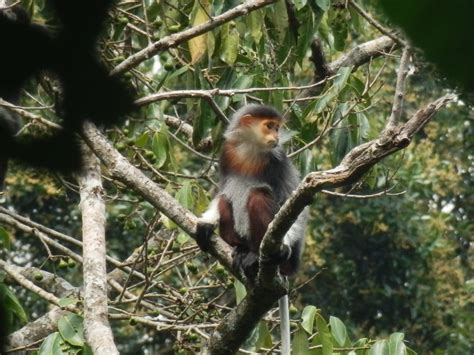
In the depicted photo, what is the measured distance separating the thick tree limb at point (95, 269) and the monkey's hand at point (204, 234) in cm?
43

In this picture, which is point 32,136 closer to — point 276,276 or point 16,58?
point 16,58

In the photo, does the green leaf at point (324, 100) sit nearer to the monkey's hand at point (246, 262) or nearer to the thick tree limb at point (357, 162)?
the monkey's hand at point (246, 262)

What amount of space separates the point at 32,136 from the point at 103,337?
124 inches

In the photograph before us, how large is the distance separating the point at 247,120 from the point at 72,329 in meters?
1.59

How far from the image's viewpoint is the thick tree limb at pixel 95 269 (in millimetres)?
3644

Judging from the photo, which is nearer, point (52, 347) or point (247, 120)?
point (52, 347)

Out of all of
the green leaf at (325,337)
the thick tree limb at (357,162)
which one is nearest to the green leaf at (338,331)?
the green leaf at (325,337)

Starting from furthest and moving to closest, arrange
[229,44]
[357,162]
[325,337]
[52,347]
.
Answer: [229,44] → [325,337] → [52,347] → [357,162]

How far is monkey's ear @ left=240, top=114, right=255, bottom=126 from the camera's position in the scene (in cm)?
468

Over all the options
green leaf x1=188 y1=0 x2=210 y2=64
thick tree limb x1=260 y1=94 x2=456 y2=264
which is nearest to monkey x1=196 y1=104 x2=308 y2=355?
green leaf x1=188 y1=0 x2=210 y2=64

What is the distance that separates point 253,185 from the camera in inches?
178

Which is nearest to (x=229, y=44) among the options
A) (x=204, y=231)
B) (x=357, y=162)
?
(x=204, y=231)

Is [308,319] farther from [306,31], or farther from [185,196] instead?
[306,31]

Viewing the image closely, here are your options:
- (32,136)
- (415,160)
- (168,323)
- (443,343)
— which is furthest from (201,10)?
(443,343)
